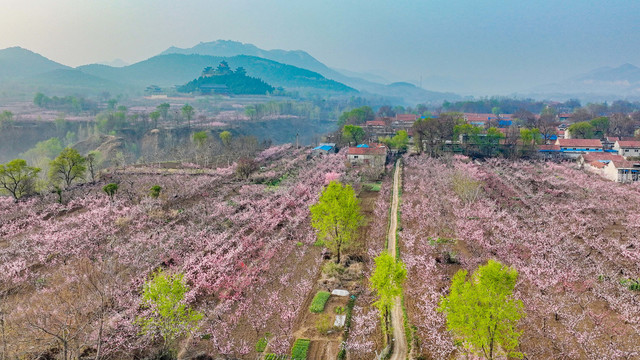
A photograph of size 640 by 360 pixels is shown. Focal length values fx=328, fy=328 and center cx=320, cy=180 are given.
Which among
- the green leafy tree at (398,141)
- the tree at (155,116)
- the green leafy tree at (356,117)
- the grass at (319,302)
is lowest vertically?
the grass at (319,302)

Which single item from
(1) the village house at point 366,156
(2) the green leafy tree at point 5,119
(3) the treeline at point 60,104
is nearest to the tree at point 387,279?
(1) the village house at point 366,156

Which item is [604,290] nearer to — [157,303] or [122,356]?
[157,303]

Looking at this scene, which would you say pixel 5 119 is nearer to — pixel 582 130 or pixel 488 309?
pixel 488 309

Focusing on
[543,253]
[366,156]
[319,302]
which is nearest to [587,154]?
[366,156]

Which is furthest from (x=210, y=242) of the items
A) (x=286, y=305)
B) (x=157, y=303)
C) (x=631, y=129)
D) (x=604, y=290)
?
(x=631, y=129)

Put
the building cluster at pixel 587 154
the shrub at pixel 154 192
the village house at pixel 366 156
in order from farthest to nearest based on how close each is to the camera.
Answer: the village house at pixel 366 156 < the building cluster at pixel 587 154 < the shrub at pixel 154 192

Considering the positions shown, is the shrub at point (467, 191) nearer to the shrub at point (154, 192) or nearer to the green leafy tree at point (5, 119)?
the shrub at point (154, 192)
